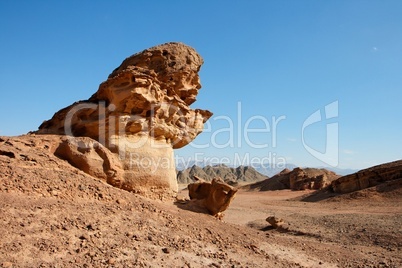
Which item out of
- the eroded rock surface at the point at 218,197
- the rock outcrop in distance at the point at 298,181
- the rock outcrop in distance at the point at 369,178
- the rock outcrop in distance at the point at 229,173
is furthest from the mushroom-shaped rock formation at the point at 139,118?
the rock outcrop in distance at the point at 229,173

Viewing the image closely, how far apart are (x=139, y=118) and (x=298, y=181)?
3114 centimetres

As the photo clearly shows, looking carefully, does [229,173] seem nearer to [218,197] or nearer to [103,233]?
[218,197]

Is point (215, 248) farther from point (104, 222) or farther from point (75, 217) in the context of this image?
point (75, 217)

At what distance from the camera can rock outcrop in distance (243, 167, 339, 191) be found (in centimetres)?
3584

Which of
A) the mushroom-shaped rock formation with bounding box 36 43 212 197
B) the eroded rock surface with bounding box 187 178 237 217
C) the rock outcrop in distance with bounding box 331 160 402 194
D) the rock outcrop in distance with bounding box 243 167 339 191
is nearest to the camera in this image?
the mushroom-shaped rock formation with bounding box 36 43 212 197

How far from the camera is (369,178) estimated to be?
82.7 feet

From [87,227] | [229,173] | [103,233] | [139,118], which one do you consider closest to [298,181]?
[139,118]

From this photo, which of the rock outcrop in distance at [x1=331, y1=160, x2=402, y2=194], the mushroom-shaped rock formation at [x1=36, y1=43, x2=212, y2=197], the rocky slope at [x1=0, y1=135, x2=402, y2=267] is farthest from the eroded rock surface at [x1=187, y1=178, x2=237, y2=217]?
the rock outcrop in distance at [x1=331, y1=160, x2=402, y2=194]

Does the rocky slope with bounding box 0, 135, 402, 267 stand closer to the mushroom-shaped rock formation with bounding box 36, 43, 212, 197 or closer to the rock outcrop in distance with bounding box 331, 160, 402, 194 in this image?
the mushroom-shaped rock formation with bounding box 36, 43, 212, 197

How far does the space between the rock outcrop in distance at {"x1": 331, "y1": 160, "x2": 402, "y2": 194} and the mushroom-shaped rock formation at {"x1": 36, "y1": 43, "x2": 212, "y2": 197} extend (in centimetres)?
1964

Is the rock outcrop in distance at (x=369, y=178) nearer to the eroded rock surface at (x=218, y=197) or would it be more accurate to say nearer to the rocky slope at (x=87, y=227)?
the eroded rock surface at (x=218, y=197)

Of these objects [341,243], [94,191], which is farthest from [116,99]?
[341,243]

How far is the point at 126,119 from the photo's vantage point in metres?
9.51

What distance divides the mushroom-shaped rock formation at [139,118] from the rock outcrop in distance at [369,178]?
1964cm
